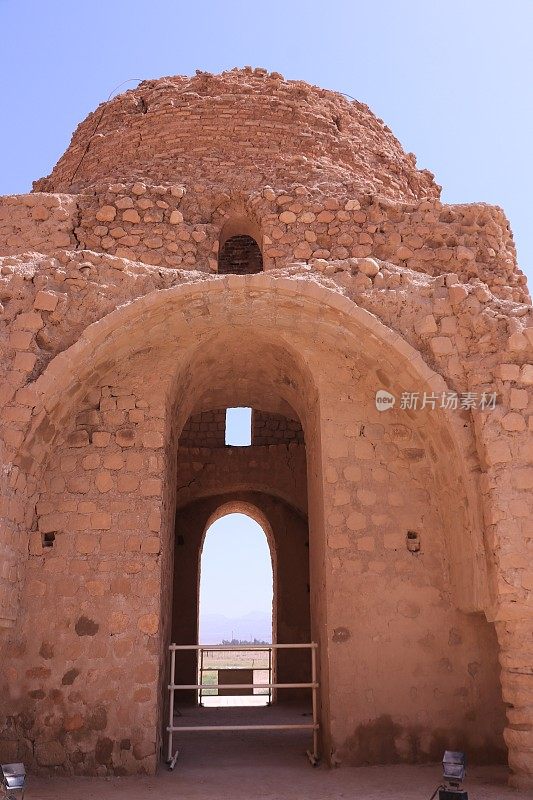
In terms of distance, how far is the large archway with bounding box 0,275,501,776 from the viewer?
5.57 meters

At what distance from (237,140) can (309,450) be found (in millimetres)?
4195

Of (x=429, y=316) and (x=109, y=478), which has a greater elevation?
(x=429, y=316)

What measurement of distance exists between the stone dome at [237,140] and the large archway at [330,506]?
2.40 metres

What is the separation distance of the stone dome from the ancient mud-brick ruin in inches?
33.1

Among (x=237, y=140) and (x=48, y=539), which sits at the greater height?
(x=237, y=140)

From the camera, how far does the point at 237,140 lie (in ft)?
27.9

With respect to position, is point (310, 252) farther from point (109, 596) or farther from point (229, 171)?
point (109, 596)

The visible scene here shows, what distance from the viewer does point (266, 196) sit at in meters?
7.38

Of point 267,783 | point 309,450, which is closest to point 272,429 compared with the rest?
point 309,450

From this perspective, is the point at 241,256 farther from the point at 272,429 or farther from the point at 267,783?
the point at 267,783

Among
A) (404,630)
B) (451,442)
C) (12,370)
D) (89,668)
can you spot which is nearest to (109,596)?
(89,668)

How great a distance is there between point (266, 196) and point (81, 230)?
2.08 metres

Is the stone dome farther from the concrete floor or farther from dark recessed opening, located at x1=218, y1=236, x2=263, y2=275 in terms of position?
the concrete floor

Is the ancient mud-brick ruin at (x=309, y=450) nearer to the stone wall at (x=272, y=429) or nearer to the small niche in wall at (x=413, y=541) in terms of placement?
the small niche in wall at (x=413, y=541)
